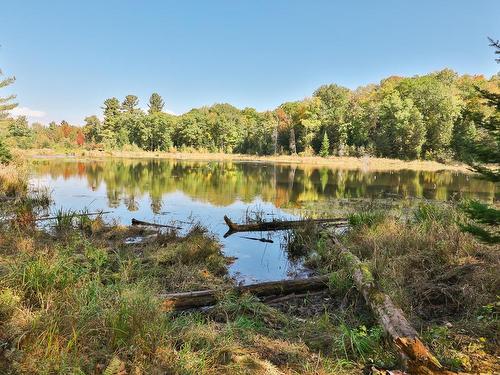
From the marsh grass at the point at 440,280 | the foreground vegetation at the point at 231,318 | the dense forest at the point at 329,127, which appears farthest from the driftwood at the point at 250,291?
the dense forest at the point at 329,127

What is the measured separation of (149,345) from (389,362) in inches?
82.9

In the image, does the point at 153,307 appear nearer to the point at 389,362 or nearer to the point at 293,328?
the point at 293,328

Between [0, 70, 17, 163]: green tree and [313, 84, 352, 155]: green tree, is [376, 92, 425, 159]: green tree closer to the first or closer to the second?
[313, 84, 352, 155]: green tree

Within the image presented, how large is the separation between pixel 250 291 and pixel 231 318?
0.81m

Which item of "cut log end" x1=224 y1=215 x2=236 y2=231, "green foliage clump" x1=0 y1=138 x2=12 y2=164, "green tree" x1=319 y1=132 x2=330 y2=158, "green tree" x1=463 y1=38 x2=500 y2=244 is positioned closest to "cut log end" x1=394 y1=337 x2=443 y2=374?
"green tree" x1=463 y1=38 x2=500 y2=244

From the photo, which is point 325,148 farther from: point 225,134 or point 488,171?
point 488,171

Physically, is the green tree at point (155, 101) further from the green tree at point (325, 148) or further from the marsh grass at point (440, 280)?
the marsh grass at point (440, 280)

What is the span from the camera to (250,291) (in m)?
5.88

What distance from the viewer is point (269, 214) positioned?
1434cm

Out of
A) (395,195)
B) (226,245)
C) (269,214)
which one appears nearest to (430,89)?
(395,195)

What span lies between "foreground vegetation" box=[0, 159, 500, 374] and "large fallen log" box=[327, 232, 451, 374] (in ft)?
0.59

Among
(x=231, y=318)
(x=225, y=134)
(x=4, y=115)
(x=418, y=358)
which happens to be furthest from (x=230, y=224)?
(x=225, y=134)

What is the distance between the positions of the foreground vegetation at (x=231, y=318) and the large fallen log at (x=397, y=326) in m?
0.18

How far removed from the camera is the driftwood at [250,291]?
520cm
